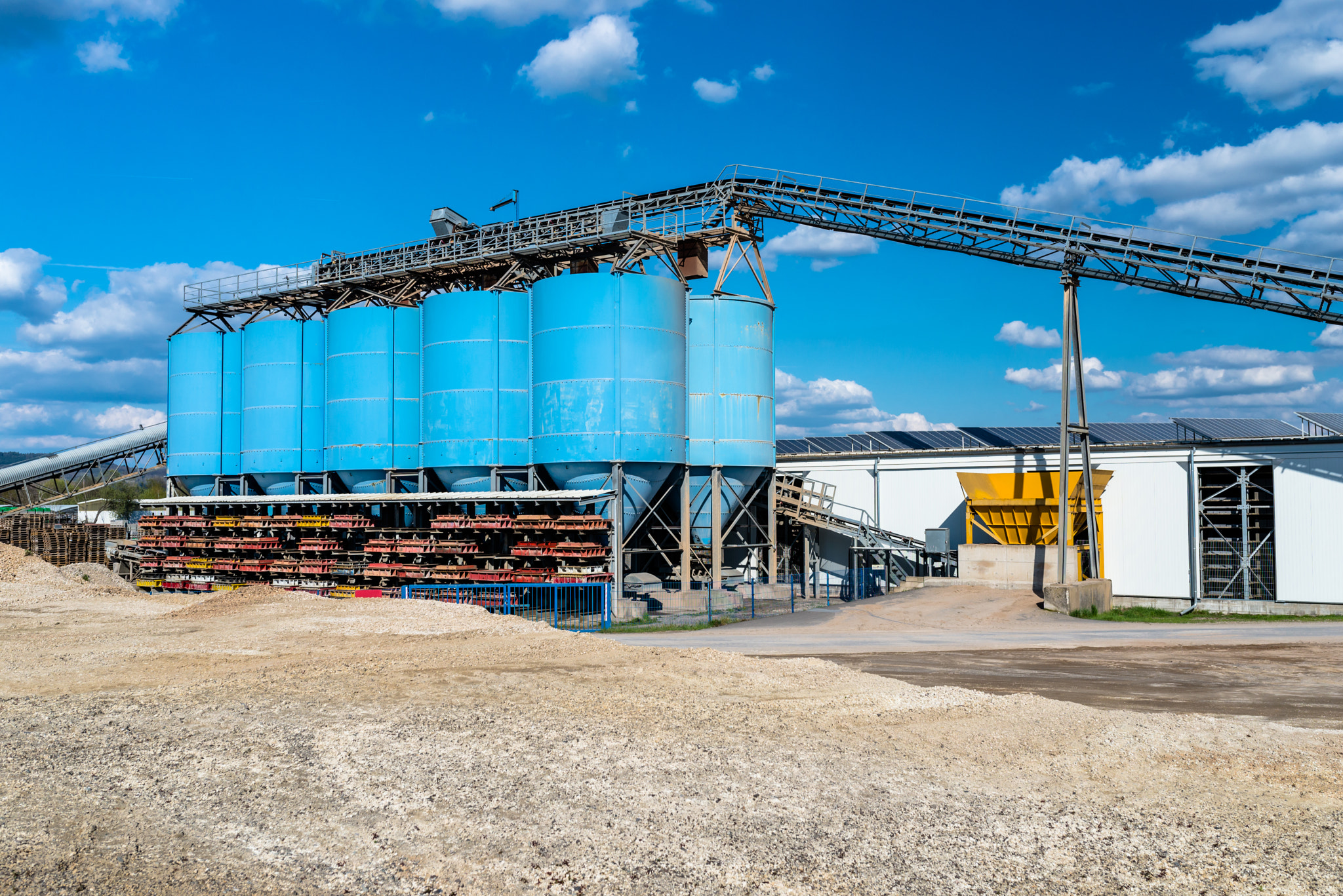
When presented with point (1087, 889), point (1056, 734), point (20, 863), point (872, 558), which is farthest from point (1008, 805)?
point (872, 558)

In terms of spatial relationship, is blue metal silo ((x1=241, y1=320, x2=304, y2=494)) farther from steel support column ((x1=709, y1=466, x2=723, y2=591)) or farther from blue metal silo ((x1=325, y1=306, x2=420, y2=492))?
steel support column ((x1=709, y1=466, x2=723, y2=591))

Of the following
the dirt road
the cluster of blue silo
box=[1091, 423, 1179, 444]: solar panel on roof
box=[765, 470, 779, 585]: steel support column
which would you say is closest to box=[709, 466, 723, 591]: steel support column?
the cluster of blue silo

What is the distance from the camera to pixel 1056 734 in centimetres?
1177

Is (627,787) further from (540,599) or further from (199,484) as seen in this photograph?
(199,484)

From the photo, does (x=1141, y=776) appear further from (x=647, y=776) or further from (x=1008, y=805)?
(x=647, y=776)

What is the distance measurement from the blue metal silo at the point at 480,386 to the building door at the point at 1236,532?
962 inches

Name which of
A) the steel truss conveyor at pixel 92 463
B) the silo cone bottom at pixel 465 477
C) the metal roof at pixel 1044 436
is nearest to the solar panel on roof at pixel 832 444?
the metal roof at pixel 1044 436

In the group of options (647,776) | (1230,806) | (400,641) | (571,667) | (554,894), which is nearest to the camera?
(554,894)

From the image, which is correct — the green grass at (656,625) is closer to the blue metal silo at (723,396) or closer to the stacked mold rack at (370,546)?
the stacked mold rack at (370,546)

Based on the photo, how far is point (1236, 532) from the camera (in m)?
31.7

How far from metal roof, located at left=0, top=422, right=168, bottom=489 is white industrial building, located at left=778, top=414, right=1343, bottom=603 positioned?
38916mm

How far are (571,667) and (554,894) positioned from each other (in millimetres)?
9556

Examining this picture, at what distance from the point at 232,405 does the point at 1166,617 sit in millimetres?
38842

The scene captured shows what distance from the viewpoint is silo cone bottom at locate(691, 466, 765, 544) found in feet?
104
